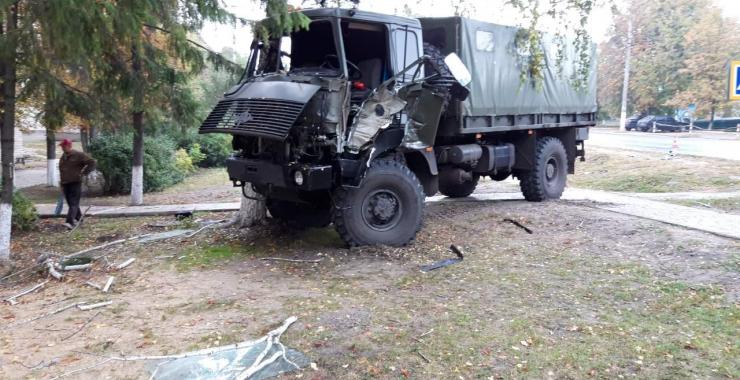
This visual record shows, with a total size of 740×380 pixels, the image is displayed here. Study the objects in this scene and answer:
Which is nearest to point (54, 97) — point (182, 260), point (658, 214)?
point (182, 260)

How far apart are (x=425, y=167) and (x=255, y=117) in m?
2.78

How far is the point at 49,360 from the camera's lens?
14.4 ft

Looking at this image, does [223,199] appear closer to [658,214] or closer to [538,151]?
[538,151]

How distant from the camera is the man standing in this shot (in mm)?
9672

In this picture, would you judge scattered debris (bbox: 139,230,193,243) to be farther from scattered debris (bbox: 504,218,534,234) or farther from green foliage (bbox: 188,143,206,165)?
green foliage (bbox: 188,143,206,165)

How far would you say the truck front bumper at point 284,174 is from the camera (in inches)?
256

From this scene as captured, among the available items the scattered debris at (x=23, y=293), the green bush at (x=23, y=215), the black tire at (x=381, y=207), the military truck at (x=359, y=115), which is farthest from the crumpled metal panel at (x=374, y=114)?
the green bush at (x=23, y=215)

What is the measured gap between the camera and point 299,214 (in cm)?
815

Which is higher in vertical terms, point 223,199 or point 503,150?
point 503,150

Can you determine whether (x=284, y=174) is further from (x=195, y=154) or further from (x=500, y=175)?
(x=195, y=154)

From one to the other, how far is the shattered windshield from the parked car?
38.8 m

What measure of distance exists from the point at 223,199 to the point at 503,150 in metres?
6.18

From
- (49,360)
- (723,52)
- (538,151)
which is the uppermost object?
(723,52)

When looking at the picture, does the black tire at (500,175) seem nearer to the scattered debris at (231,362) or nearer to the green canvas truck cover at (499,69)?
the green canvas truck cover at (499,69)
